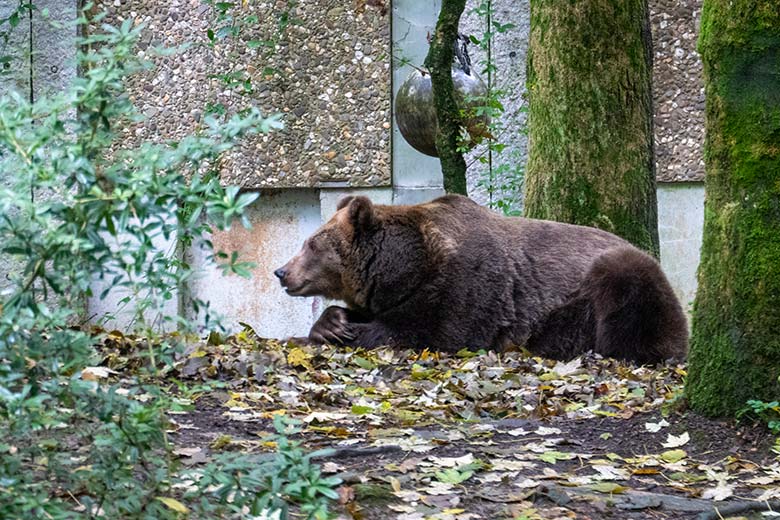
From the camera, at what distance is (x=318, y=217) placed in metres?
10.8

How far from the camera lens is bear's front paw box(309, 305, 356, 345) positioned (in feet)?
23.5

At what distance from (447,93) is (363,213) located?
193cm

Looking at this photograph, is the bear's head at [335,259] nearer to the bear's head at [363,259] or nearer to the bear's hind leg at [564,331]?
the bear's head at [363,259]

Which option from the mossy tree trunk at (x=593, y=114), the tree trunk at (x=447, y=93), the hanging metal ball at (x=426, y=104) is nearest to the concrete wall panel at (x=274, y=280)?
the hanging metal ball at (x=426, y=104)

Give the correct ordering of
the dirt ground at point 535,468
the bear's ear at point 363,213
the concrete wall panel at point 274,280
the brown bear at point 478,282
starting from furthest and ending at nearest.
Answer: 1. the concrete wall panel at point 274,280
2. the bear's ear at point 363,213
3. the brown bear at point 478,282
4. the dirt ground at point 535,468

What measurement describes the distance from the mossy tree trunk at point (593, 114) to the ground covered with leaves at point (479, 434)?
177cm

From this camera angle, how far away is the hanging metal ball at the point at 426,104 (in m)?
9.05

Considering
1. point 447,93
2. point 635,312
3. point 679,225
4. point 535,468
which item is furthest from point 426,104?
point 535,468

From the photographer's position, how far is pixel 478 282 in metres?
7.12

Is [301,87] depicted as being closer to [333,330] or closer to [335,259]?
[335,259]

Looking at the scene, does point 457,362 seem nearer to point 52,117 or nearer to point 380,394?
point 380,394

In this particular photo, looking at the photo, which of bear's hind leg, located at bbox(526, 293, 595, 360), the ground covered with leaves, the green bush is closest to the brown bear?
bear's hind leg, located at bbox(526, 293, 595, 360)

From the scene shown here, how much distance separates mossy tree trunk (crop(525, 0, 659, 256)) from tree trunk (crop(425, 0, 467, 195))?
3.77 feet

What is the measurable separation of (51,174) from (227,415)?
2484 millimetres
